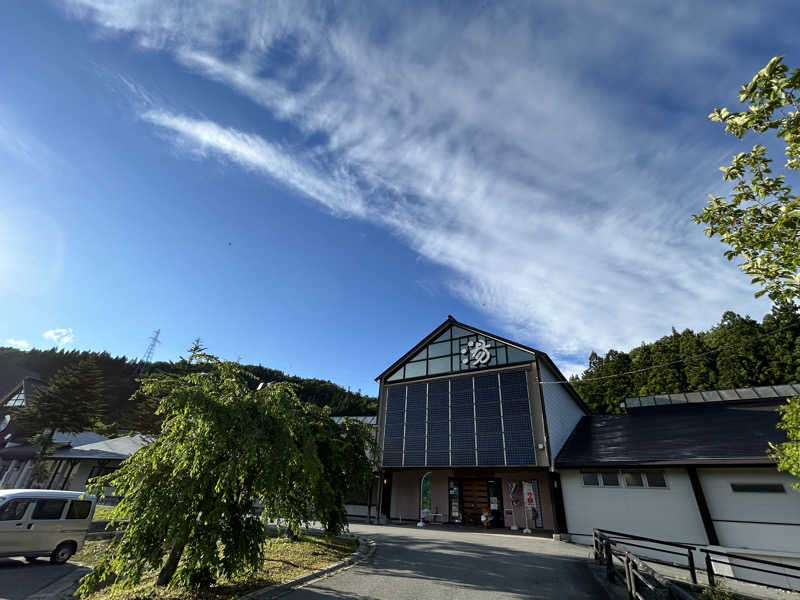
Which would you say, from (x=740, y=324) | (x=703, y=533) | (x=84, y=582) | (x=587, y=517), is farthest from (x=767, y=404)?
(x=740, y=324)

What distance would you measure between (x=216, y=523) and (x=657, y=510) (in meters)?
17.3

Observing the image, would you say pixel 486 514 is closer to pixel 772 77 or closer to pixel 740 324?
pixel 772 77

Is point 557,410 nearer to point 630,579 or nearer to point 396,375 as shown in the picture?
point 396,375

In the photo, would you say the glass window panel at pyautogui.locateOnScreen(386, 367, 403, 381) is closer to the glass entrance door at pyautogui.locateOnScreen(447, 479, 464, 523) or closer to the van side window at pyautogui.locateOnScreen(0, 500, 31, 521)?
the glass entrance door at pyautogui.locateOnScreen(447, 479, 464, 523)

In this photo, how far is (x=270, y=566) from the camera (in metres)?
9.02

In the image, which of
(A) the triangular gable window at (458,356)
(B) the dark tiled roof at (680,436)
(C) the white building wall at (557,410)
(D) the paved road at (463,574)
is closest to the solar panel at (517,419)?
(C) the white building wall at (557,410)

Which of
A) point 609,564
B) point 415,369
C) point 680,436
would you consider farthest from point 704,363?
point 609,564

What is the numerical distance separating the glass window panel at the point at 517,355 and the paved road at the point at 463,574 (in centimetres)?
908

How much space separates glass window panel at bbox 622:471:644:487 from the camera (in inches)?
626

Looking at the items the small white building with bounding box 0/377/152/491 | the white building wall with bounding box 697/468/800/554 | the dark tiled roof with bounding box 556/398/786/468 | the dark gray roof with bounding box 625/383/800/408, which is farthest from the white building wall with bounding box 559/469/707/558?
the small white building with bounding box 0/377/152/491

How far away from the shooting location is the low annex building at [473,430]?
1891 cm

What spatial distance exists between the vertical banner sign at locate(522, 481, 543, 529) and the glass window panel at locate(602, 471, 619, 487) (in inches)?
160

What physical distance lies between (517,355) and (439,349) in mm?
5156

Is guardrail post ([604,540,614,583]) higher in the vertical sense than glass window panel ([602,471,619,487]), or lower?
lower
